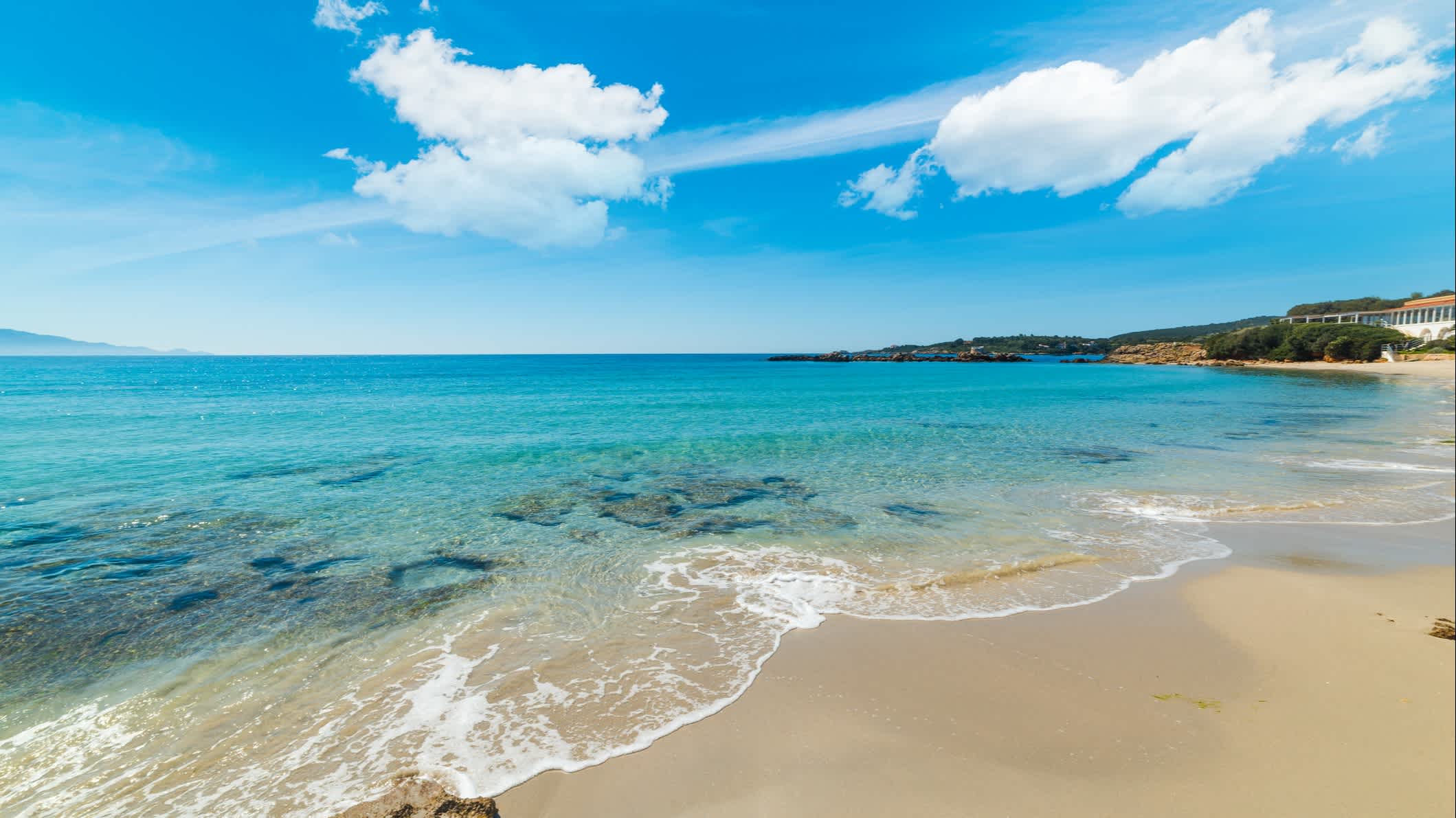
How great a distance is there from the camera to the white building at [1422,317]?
285ft

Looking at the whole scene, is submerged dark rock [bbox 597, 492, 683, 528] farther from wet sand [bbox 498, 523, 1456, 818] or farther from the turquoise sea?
wet sand [bbox 498, 523, 1456, 818]

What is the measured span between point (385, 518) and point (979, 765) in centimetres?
1280

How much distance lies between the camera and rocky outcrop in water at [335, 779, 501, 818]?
4348mm

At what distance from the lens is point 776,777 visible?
480cm

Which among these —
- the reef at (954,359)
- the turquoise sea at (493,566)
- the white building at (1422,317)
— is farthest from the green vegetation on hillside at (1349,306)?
the turquoise sea at (493,566)

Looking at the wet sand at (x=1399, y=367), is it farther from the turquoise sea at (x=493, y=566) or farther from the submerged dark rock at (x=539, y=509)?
the submerged dark rock at (x=539, y=509)

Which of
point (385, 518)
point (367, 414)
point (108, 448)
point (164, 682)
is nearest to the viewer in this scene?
point (164, 682)

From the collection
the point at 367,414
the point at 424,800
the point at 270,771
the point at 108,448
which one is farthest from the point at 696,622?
the point at 367,414

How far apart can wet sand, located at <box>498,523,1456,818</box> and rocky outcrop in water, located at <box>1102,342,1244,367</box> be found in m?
124

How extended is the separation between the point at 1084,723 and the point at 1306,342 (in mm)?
126991

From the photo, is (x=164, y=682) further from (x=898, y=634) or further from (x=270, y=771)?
(x=898, y=634)

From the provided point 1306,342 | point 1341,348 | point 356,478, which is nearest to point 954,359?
point 1306,342

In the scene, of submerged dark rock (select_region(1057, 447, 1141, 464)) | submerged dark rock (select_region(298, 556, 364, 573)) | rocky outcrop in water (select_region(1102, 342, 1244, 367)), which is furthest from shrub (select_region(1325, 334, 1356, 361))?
submerged dark rock (select_region(298, 556, 364, 573))

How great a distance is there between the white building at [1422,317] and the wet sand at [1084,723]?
414 feet
